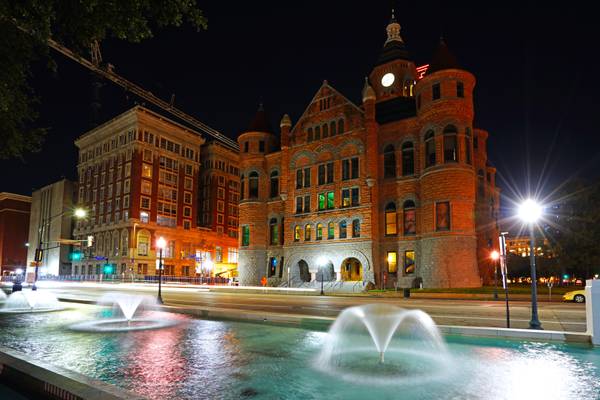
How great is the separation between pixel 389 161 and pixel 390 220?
6.63m

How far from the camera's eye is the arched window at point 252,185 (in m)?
58.5

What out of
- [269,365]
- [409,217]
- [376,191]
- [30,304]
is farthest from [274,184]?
[269,365]

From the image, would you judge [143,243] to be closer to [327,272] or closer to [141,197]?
[141,197]

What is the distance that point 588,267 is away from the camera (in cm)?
4534

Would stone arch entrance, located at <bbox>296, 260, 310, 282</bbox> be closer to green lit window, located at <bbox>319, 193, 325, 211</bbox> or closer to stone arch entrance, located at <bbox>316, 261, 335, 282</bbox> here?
stone arch entrance, located at <bbox>316, 261, 335, 282</bbox>

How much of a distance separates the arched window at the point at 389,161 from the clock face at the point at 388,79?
1771 centimetres

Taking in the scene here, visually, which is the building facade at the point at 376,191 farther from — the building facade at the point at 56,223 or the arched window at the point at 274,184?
the building facade at the point at 56,223

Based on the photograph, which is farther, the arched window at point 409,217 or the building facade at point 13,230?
the building facade at point 13,230

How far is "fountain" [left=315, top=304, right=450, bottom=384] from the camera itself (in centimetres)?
920

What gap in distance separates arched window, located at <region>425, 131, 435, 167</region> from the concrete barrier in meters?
40.2

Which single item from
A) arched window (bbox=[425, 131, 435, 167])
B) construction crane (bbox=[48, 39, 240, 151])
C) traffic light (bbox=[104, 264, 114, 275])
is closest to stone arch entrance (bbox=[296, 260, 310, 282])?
arched window (bbox=[425, 131, 435, 167])

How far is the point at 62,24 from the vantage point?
1335cm

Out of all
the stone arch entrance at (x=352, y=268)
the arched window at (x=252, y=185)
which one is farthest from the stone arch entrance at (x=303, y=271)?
the arched window at (x=252, y=185)

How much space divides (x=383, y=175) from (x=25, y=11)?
40.2m
